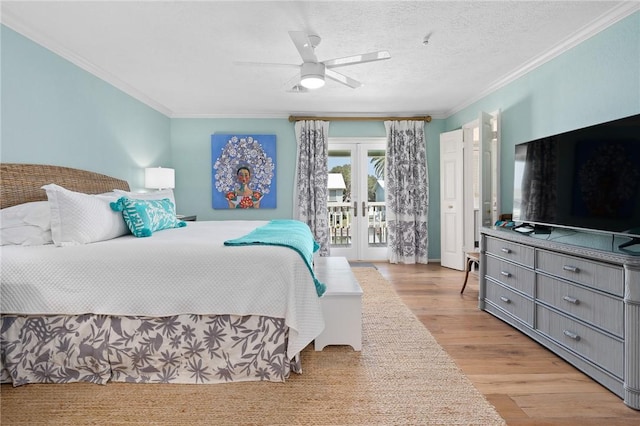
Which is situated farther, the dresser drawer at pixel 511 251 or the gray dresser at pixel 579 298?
the dresser drawer at pixel 511 251

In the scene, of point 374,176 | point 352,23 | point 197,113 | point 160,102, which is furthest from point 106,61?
point 374,176

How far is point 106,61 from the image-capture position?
11.4 feet

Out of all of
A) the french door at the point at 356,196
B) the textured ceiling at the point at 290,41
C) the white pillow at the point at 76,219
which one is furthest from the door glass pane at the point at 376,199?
the white pillow at the point at 76,219

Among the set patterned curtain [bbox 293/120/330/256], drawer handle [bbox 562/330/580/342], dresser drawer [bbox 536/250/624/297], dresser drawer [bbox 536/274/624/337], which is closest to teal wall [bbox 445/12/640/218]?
dresser drawer [bbox 536/250/624/297]

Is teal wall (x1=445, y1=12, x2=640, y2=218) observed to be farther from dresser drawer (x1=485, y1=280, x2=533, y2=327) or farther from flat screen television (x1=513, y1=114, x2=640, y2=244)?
dresser drawer (x1=485, y1=280, x2=533, y2=327)

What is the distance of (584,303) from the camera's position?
2119 mm

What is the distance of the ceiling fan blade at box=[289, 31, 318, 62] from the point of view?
7.73ft

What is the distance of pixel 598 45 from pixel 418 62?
57.2 inches

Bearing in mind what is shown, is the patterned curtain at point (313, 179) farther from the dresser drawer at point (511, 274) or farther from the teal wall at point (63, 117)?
the dresser drawer at point (511, 274)

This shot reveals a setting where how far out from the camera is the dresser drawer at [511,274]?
266 centimetres

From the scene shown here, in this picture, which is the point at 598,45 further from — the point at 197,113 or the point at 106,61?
the point at 197,113

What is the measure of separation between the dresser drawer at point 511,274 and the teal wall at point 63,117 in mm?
4019

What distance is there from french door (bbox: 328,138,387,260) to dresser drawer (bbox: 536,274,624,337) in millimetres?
3523

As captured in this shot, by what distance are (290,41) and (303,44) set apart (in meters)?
0.64
